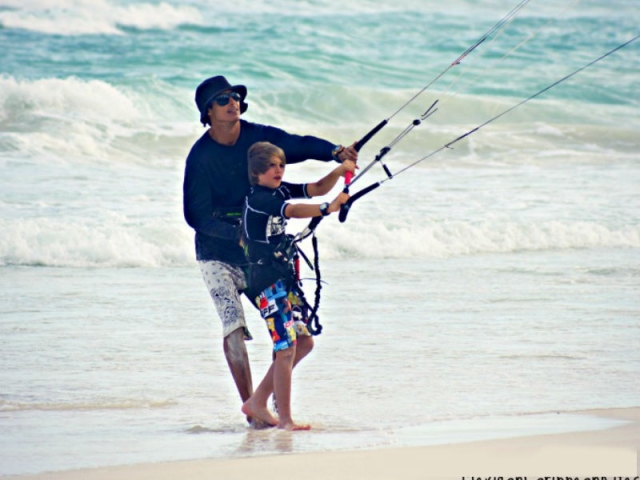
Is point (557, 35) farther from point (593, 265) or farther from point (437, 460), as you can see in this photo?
point (437, 460)

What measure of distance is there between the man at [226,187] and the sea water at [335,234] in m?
0.44

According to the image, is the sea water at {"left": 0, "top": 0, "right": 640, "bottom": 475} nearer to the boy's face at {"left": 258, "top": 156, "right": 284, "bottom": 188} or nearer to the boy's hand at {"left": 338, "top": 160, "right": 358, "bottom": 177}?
the boy's hand at {"left": 338, "top": 160, "right": 358, "bottom": 177}

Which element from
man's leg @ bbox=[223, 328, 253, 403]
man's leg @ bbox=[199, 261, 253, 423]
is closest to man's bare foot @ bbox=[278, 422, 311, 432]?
man's leg @ bbox=[199, 261, 253, 423]

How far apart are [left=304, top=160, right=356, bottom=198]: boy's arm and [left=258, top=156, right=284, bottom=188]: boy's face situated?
18 centimetres

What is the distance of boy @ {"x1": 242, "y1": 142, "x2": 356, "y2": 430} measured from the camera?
15.8 ft

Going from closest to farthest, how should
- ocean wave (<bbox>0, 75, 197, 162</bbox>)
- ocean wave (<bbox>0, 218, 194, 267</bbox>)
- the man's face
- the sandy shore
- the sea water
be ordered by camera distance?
1. the sandy shore
2. the man's face
3. the sea water
4. ocean wave (<bbox>0, 218, 194, 267</bbox>)
5. ocean wave (<bbox>0, 75, 197, 162</bbox>)

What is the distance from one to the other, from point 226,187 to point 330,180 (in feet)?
1.77

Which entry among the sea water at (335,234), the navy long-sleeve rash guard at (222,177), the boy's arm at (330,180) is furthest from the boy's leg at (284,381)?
the boy's arm at (330,180)

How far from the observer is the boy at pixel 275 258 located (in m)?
4.80

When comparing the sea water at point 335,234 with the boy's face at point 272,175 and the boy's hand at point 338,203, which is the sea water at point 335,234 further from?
the boy's face at point 272,175

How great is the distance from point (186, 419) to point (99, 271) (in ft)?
17.7

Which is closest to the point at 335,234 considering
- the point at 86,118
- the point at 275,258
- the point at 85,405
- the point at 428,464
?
the point at 85,405

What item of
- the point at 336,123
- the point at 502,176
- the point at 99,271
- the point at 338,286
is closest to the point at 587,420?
the point at 338,286

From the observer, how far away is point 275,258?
192 inches
